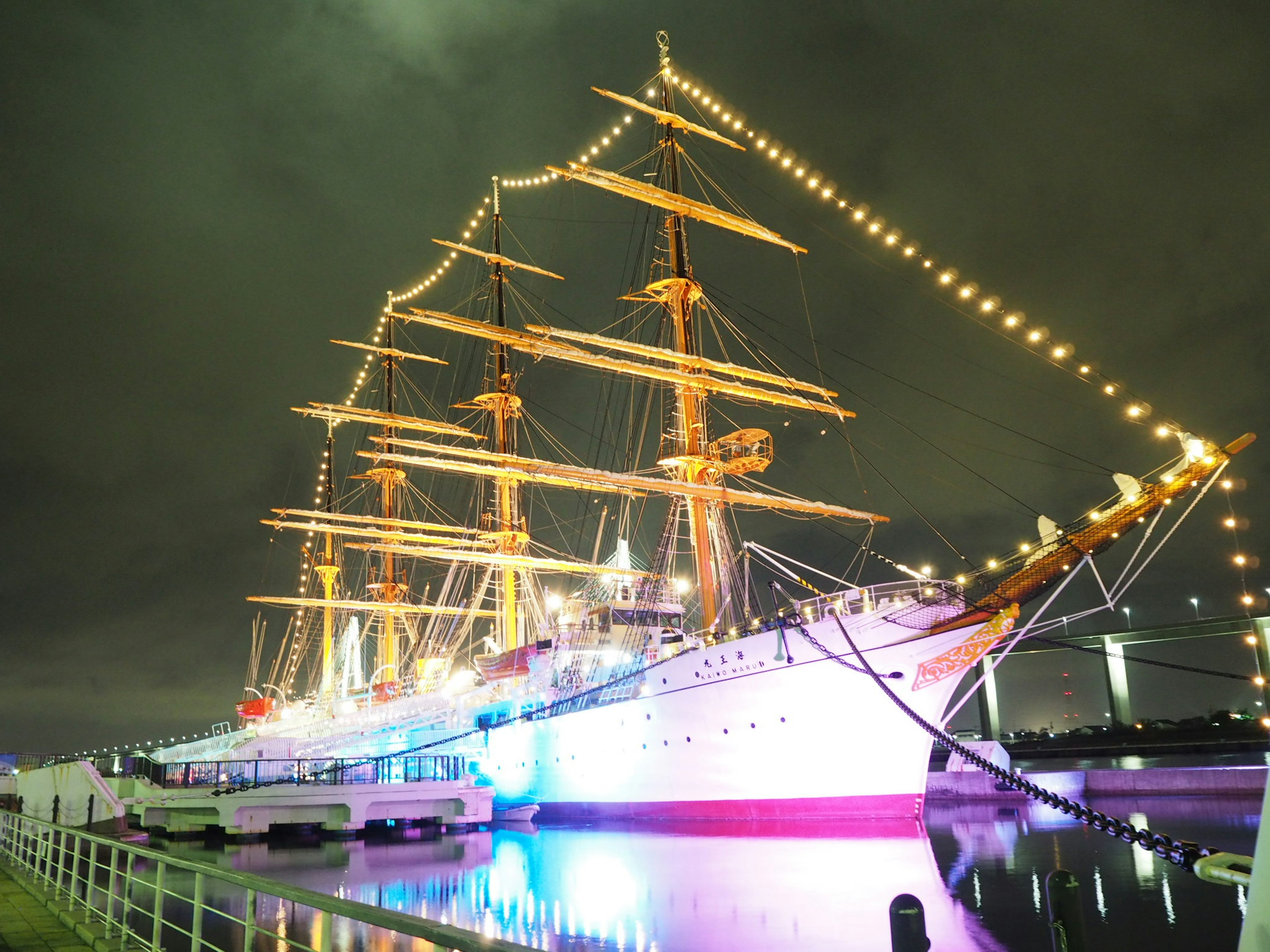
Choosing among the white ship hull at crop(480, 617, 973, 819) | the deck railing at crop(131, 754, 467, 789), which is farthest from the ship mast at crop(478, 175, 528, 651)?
the white ship hull at crop(480, 617, 973, 819)

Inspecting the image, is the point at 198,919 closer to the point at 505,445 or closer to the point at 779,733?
the point at 779,733

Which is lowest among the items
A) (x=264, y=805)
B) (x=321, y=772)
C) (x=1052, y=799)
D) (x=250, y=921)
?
(x=264, y=805)

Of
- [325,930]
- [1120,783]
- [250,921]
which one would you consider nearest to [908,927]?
[250,921]

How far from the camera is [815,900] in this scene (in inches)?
447

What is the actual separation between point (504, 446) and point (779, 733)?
2418 cm

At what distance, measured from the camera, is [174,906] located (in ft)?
39.9

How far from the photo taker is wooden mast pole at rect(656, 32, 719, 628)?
28.0 metres

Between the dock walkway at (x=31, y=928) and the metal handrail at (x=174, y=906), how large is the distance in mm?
181

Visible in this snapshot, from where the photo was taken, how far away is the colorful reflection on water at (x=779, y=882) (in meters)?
9.80

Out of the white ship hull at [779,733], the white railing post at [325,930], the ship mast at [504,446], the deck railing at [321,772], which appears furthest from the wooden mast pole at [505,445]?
the white railing post at [325,930]

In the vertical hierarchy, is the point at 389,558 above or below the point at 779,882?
above

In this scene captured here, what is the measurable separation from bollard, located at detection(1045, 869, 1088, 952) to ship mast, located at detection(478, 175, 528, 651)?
35521 mm

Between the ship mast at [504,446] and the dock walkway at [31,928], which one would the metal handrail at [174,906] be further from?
the ship mast at [504,446]

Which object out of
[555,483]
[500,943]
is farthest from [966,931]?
[555,483]
